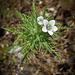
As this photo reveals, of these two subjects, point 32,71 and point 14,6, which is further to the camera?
point 14,6

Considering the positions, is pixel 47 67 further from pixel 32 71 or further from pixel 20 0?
pixel 20 0

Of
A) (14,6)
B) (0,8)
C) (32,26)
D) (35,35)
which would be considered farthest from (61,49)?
(0,8)

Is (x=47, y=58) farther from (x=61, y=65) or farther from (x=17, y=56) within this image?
(x=17, y=56)

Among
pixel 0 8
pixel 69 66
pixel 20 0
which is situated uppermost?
pixel 20 0

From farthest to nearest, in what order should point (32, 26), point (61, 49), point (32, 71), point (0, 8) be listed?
1. point (0, 8)
2. point (61, 49)
3. point (32, 71)
4. point (32, 26)

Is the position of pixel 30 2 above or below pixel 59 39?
above

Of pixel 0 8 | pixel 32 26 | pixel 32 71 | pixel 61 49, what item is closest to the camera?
pixel 32 26

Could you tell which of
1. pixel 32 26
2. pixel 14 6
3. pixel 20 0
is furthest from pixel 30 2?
pixel 32 26
